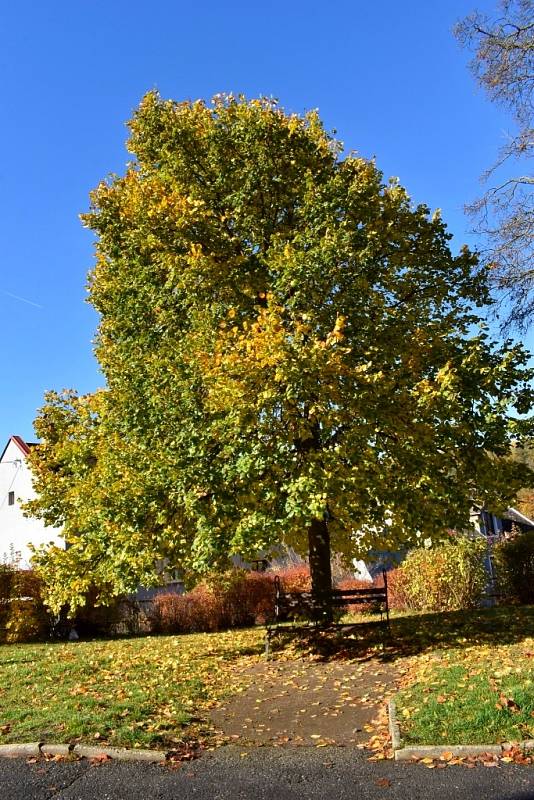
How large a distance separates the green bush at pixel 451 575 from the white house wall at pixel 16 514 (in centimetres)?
1532

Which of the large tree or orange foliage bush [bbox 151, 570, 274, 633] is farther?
orange foliage bush [bbox 151, 570, 274, 633]

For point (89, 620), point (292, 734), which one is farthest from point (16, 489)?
point (292, 734)

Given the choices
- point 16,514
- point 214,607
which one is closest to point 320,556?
point 214,607

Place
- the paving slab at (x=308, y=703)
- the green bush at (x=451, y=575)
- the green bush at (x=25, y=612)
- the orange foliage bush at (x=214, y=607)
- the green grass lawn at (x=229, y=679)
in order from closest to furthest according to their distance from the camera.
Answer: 1. the green grass lawn at (x=229, y=679)
2. the paving slab at (x=308, y=703)
3. the green bush at (x=451, y=575)
4. the green bush at (x=25, y=612)
5. the orange foliage bush at (x=214, y=607)

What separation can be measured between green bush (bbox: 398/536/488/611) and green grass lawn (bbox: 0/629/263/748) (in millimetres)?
4720

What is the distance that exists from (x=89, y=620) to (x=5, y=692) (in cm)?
945

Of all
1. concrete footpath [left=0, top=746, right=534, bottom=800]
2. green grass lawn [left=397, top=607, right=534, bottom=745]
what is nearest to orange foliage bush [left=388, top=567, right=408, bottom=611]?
green grass lawn [left=397, top=607, right=534, bottom=745]

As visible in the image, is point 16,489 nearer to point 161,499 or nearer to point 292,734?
point 161,499

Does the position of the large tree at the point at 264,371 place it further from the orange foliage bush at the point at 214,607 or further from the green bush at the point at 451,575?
the orange foliage bush at the point at 214,607

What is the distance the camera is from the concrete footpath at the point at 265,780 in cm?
504

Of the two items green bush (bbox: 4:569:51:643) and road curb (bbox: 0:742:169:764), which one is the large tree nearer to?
road curb (bbox: 0:742:169:764)

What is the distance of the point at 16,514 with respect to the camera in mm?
27391

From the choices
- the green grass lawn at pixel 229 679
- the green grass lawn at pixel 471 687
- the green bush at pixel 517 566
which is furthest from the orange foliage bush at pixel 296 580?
the green grass lawn at pixel 471 687

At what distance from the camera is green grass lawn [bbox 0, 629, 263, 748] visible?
6.78 metres
